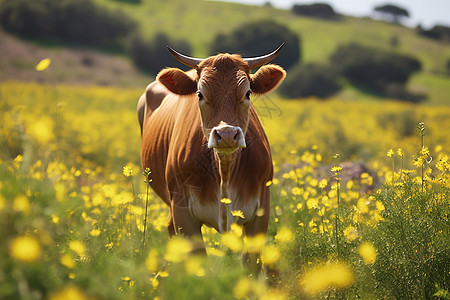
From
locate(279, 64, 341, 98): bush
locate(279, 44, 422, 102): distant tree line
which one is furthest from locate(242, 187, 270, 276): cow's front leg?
locate(279, 44, 422, 102): distant tree line

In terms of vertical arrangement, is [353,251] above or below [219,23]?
above

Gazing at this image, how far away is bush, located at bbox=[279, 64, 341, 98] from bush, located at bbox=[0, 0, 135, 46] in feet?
74.4

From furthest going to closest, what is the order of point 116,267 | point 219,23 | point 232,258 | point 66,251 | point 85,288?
point 219,23
point 232,258
point 66,251
point 116,267
point 85,288

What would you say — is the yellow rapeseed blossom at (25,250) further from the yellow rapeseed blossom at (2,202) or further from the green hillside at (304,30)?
the green hillside at (304,30)

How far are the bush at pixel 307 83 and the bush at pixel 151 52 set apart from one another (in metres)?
11.7

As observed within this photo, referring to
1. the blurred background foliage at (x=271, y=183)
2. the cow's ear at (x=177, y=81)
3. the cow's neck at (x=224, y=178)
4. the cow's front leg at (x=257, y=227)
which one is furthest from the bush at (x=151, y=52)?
the cow's neck at (x=224, y=178)

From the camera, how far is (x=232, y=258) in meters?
4.16

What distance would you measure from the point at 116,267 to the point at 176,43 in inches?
1689

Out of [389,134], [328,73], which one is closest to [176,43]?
[328,73]

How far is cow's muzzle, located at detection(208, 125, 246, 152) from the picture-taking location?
3.27 meters

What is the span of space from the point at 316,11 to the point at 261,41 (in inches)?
999

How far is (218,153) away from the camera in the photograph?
12.3 ft

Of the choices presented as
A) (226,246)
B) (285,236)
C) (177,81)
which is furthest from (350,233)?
(177,81)

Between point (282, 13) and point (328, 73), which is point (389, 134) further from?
point (282, 13)
